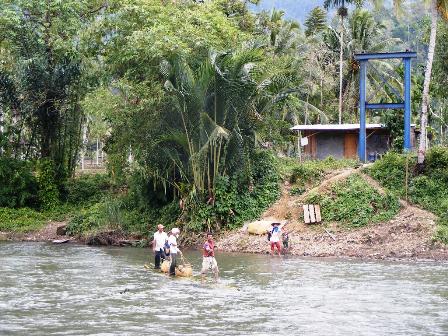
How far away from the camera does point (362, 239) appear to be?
32719 mm

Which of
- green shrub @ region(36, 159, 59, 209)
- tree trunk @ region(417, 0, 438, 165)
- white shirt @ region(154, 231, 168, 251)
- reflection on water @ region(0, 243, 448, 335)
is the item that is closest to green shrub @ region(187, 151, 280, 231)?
reflection on water @ region(0, 243, 448, 335)

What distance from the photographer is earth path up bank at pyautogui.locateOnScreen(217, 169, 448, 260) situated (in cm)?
3125

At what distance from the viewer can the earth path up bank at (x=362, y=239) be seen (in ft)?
103

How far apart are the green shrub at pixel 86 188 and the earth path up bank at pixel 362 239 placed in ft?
42.7

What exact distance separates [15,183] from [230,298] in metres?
25.4

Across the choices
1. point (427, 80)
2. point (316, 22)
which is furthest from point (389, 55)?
point (316, 22)

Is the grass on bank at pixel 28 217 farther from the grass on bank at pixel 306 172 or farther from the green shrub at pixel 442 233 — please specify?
the green shrub at pixel 442 233

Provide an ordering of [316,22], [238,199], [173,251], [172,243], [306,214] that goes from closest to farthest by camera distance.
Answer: [172,243] → [173,251] → [306,214] → [238,199] → [316,22]

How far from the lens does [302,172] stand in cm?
3822

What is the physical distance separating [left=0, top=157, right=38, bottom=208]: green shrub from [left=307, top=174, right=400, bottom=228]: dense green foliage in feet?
55.8

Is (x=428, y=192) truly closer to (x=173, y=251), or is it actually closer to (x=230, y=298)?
(x=173, y=251)

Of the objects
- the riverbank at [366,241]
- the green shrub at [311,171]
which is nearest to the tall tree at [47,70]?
the green shrub at [311,171]

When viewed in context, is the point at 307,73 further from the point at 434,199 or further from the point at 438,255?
the point at 438,255

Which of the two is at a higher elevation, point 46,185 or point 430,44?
point 430,44
